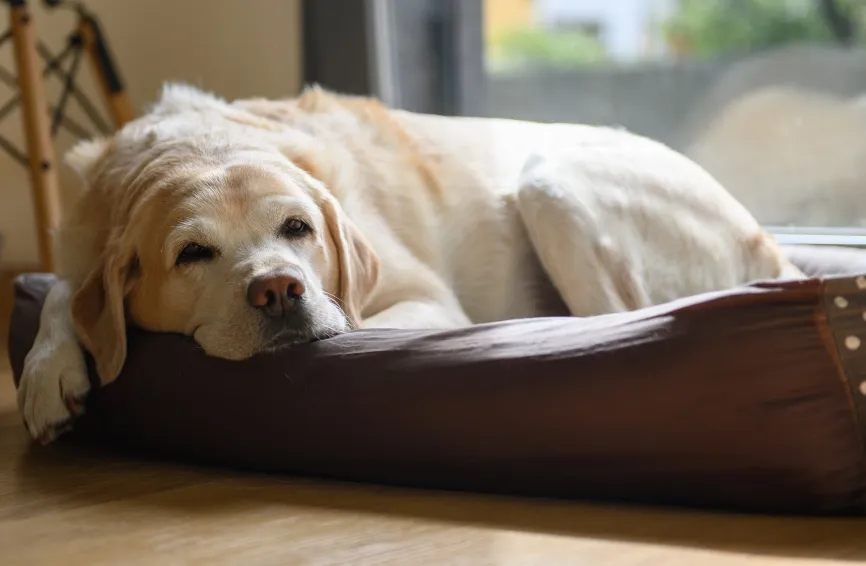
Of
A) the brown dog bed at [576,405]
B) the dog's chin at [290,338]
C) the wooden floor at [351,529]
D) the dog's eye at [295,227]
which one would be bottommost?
the wooden floor at [351,529]

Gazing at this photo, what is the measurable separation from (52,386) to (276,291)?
0.50 metres

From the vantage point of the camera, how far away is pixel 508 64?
419cm

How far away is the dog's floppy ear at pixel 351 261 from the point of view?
2.14 metres

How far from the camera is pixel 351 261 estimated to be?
2.17m

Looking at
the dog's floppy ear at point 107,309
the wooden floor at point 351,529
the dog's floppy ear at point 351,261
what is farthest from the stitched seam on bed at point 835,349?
the dog's floppy ear at point 107,309

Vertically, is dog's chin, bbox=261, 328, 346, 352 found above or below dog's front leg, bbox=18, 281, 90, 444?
above

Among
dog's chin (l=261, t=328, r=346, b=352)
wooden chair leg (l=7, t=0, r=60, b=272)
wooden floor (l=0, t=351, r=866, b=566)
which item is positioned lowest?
wooden floor (l=0, t=351, r=866, b=566)

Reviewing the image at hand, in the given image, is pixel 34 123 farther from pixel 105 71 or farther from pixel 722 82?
pixel 722 82

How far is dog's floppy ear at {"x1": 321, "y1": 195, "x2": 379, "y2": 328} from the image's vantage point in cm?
214

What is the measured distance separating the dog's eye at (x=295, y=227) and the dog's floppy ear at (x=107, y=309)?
313mm

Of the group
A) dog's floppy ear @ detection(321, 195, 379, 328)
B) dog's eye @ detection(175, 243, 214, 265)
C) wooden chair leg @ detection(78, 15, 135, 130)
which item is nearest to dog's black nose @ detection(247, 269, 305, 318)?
dog's eye @ detection(175, 243, 214, 265)

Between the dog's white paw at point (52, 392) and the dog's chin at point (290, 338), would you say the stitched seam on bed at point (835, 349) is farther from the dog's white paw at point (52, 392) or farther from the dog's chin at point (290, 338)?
the dog's white paw at point (52, 392)

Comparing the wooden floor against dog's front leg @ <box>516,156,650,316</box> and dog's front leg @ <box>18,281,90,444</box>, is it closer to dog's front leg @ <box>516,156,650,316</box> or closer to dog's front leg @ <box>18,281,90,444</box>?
dog's front leg @ <box>18,281,90,444</box>

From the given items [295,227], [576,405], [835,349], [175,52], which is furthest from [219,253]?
→ [175,52]
